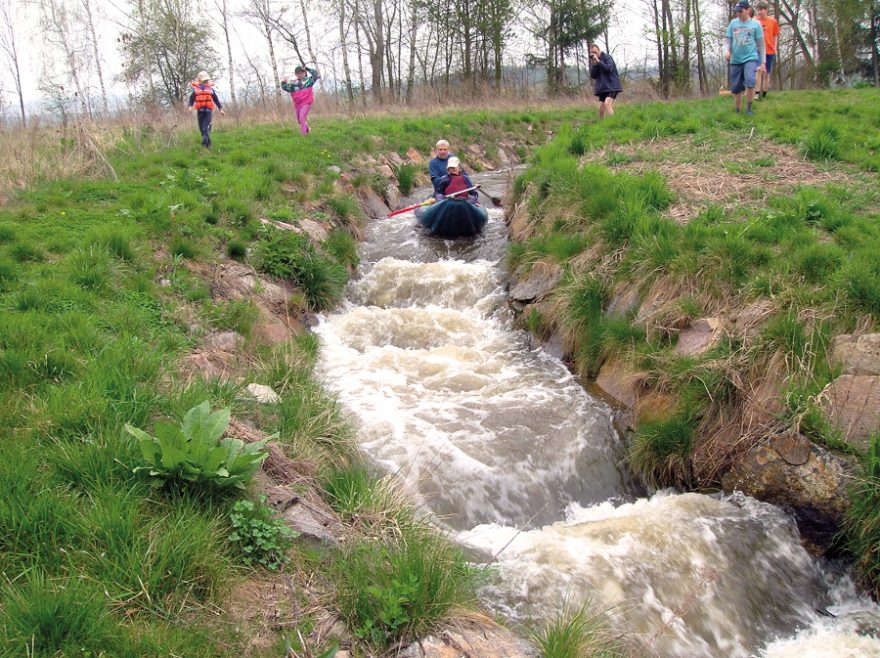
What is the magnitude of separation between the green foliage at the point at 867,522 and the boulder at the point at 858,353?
1.86 ft

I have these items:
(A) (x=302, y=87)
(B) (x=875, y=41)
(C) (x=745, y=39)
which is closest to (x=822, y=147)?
(C) (x=745, y=39)

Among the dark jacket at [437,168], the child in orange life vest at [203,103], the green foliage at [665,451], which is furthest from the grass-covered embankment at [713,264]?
the child in orange life vest at [203,103]

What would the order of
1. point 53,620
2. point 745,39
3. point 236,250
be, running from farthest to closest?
point 745,39
point 236,250
point 53,620

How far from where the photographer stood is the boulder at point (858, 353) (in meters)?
3.77

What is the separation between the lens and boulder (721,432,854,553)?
3.52m

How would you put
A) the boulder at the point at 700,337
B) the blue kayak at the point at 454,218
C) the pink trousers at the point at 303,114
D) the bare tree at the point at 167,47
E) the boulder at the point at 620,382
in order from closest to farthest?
the boulder at the point at 700,337 < the boulder at the point at 620,382 < the blue kayak at the point at 454,218 < the pink trousers at the point at 303,114 < the bare tree at the point at 167,47

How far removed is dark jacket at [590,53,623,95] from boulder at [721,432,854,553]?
32.1 ft

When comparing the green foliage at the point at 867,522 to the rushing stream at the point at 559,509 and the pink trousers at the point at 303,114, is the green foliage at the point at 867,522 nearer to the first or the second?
the rushing stream at the point at 559,509

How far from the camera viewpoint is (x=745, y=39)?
9.33 m

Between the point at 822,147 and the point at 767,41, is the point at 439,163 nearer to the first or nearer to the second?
the point at 822,147

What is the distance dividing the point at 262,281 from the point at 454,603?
200 inches

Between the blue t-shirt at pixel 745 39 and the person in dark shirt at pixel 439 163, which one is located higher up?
the blue t-shirt at pixel 745 39

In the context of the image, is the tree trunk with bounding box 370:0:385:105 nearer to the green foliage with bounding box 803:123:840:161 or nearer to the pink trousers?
the pink trousers

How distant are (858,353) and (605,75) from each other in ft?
31.2
